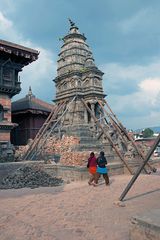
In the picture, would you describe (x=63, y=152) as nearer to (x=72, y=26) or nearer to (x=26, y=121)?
(x=26, y=121)

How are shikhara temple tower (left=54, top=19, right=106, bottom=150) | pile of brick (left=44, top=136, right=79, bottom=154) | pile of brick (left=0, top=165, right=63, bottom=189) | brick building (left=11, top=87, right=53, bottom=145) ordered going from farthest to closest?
brick building (left=11, top=87, right=53, bottom=145) < shikhara temple tower (left=54, top=19, right=106, bottom=150) < pile of brick (left=44, top=136, right=79, bottom=154) < pile of brick (left=0, top=165, right=63, bottom=189)

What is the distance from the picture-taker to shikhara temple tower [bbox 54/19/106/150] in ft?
73.5

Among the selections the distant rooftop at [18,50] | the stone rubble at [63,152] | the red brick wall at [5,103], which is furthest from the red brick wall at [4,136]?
the distant rooftop at [18,50]

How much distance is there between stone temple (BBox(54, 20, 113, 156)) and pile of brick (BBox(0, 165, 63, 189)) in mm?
5872

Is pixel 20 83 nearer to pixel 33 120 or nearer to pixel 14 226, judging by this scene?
pixel 33 120

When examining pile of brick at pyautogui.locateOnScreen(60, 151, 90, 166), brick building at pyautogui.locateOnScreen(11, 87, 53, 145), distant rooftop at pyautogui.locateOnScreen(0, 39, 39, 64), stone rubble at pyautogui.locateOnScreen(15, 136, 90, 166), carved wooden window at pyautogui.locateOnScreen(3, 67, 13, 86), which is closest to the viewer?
pile of brick at pyautogui.locateOnScreen(60, 151, 90, 166)

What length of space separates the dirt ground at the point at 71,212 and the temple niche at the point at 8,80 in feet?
23.6

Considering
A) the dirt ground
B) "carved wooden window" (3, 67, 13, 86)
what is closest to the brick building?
"carved wooden window" (3, 67, 13, 86)

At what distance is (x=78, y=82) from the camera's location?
23203mm

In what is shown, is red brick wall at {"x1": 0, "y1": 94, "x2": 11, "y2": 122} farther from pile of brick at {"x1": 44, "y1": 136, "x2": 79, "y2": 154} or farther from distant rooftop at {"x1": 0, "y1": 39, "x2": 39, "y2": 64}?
pile of brick at {"x1": 44, "y1": 136, "x2": 79, "y2": 154}

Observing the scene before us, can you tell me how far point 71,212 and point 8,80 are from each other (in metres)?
13.8

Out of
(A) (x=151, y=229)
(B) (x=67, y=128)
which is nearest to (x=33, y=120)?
(B) (x=67, y=128)

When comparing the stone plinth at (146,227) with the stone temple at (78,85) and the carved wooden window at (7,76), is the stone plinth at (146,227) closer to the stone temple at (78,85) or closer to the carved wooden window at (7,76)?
the stone temple at (78,85)

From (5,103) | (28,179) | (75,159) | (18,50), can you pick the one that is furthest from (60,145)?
(18,50)
